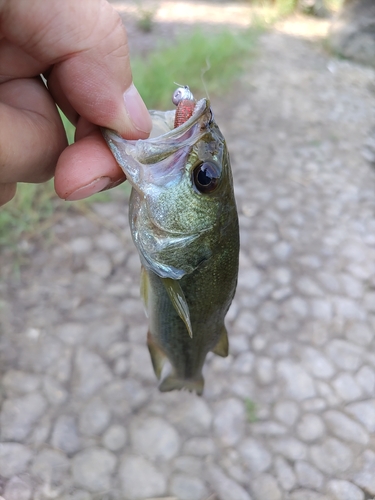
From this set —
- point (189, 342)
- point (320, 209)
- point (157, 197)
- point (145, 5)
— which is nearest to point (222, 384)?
point (189, 342)

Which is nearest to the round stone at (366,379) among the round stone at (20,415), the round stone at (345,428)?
the round stone at (345,428)

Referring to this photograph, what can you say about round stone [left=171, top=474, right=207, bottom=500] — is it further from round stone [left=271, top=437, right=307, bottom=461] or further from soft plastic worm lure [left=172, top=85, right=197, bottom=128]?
soft plastic worm lure [left=172, top=85, right=197, bottom=128]

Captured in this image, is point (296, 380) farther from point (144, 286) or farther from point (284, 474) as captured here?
point (144, 286)

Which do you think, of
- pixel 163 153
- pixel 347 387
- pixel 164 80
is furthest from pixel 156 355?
pixel 164 80

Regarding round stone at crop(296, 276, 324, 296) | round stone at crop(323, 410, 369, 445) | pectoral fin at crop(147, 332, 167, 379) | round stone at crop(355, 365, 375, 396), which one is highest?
pectoral fin at crop(147, 332, 167, 379)

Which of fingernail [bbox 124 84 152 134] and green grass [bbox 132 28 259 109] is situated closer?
fingernail [bbox 124 84 152 134]

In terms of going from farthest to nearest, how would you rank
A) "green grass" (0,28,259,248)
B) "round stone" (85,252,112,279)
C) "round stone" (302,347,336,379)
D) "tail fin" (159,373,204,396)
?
"green grass" (0,28,259,248), "round stone" (85,252,112,279), "round stone" (302,347,336,379), "tail fin" (159,373,204,396)

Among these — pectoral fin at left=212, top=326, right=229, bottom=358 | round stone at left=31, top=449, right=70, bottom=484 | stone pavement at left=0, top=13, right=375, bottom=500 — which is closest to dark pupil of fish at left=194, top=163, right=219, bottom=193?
pectoral fin at left=212, top=326, right=229, bottom=358
